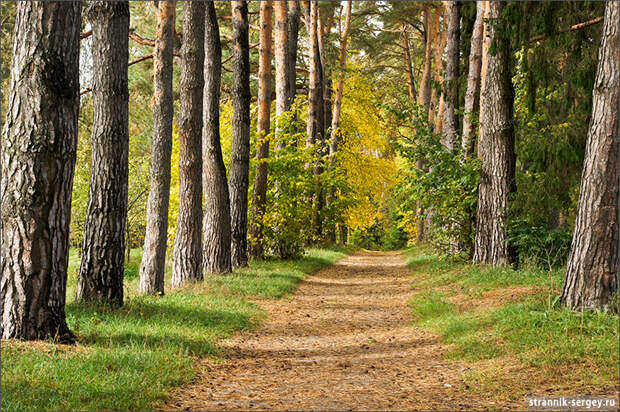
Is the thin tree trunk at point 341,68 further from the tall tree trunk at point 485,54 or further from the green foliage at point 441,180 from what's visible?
the tall tree trunk at point 485,54

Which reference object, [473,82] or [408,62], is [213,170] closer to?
[473,82]

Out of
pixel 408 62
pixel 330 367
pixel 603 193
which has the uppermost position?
pixel 408 62

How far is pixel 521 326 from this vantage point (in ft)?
25.1

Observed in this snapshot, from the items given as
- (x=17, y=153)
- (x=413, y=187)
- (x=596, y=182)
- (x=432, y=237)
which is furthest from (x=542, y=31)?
(x=17, y=153)

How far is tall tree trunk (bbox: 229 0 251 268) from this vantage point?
1541cm

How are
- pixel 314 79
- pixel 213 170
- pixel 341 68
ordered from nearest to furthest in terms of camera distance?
pixel 213 170, pixel 314 79, pixel 341 68

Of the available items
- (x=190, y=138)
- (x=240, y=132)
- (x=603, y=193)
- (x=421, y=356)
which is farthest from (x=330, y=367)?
(x=240, y=132)

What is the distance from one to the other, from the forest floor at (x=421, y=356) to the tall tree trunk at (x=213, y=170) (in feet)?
10.3

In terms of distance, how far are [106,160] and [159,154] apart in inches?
83.3

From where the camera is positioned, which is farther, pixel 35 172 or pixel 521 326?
pixel 521 326

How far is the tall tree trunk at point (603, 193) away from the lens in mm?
7582

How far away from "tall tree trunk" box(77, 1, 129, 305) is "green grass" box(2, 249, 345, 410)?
48 centimetres

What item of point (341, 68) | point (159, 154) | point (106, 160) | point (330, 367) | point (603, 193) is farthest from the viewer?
point (341, 68)

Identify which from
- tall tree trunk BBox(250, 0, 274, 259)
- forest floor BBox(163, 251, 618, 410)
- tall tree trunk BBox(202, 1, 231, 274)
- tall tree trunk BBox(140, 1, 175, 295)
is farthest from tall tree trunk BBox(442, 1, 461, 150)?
tall tree trunk BBox(140, 1, 175, 295)
